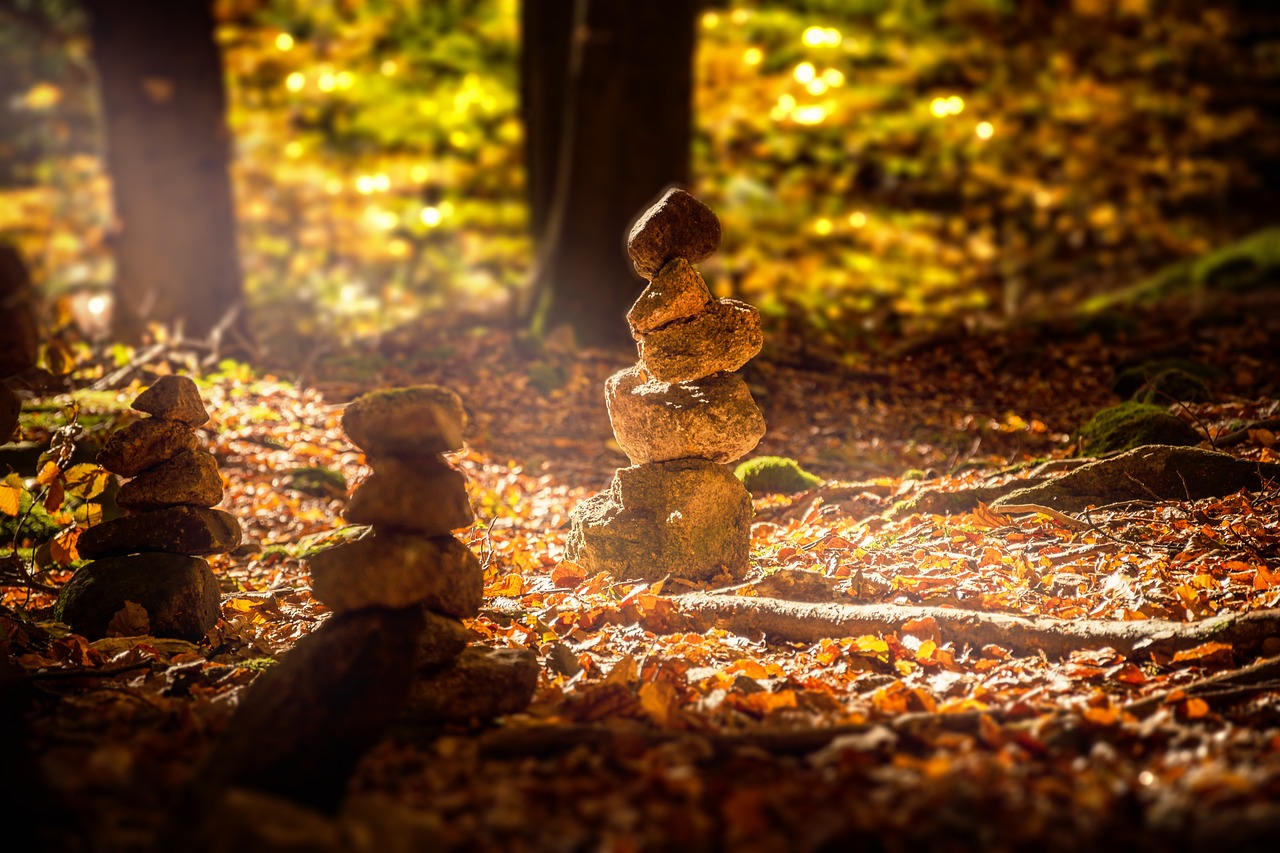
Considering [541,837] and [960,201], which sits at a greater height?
[960,201]

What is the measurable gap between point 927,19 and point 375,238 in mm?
10153

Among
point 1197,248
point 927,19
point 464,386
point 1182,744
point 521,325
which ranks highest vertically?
point 927,19

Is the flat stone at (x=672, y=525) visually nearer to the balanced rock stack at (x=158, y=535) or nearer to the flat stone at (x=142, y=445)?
the balanced rock stack at (x=158, y=535)

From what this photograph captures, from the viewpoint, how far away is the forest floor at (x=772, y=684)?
2555 millimetres

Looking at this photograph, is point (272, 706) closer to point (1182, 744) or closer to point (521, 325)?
point (1182, 744)

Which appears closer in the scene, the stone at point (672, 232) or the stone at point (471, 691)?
the stone at point (471, 691)

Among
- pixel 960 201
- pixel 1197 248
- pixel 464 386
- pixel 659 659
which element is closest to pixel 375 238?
pixel 464 386

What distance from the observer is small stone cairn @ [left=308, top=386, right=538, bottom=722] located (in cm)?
349

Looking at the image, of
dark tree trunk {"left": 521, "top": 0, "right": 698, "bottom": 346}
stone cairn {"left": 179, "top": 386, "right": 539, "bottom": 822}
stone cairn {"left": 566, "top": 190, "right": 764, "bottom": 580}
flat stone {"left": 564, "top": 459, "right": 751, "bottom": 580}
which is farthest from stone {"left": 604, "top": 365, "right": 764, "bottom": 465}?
dark tree trunk {"left": 521, "top": 0, "right": 698, "bottom": 346}

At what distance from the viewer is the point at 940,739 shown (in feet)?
10.1

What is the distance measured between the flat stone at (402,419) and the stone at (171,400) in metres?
1.50

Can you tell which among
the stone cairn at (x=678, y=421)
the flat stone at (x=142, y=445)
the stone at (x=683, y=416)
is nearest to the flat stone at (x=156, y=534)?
the flat stone at (x=142, y=445)

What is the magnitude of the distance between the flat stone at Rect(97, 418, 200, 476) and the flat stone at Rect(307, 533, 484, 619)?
150cm

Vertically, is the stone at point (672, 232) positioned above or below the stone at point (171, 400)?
above
